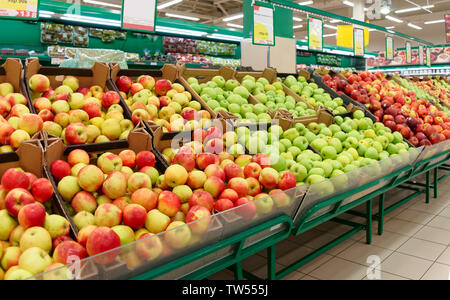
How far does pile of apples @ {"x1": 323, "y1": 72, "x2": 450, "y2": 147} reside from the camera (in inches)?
148

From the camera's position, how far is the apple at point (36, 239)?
127 cm

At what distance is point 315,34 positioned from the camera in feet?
20.0

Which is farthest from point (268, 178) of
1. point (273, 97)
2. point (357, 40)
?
point (357, 40)

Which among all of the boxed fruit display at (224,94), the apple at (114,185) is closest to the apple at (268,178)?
the boxed fruit display at (224,94)

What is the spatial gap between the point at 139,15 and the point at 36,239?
286 cm

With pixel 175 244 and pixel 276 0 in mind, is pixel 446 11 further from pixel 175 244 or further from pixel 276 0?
pixel 175 244

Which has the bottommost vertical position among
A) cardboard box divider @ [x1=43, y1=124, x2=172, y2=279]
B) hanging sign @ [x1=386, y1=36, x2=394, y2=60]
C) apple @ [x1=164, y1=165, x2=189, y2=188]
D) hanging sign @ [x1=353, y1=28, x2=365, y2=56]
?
apple @ [x1=164, y1=165, x2=189, y2=188]

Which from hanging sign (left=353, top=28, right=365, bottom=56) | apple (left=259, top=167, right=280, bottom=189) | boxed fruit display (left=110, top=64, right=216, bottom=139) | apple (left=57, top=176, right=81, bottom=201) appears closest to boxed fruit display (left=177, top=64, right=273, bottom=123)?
boxed fruit display (left=110, top=64, right=216, bottom=139)

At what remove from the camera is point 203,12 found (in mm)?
17812

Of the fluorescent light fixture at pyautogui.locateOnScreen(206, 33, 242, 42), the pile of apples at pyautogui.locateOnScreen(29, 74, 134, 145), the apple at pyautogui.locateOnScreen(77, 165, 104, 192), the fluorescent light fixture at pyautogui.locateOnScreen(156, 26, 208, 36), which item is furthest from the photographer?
the fluorescent light fixture at pyautogui.locateOnScreen(206, 33, 242, 42)

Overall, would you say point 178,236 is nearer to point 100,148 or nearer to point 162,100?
point 100,148

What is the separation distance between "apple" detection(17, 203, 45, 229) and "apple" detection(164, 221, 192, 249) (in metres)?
0.51

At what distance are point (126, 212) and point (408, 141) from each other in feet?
10.2

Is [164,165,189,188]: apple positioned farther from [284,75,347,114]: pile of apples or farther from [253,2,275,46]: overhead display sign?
[253,2,275,46]: overhead display sign
